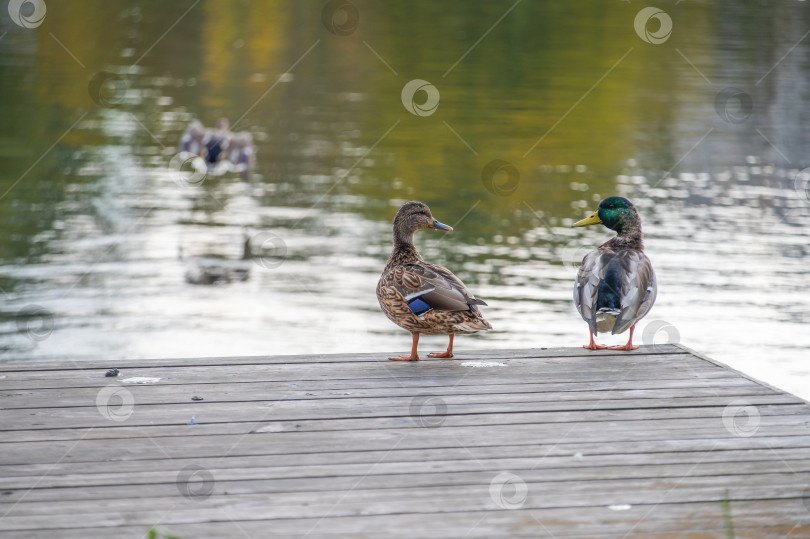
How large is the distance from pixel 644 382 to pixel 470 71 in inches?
970

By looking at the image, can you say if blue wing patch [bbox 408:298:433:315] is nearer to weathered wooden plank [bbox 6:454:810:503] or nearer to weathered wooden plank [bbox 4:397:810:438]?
weathered wooden plank [bbox 4:397:810:438]

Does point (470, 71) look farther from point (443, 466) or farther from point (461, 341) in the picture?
point (443, 466)

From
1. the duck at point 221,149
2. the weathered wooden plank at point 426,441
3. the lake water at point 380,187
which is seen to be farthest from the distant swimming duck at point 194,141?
the weathered wooden plank at point 426,441

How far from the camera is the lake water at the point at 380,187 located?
10.9 meters

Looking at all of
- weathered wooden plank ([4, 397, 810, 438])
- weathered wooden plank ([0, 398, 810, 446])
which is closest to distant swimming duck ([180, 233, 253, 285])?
weathered wooden plank ([4, 397, 810, 438])

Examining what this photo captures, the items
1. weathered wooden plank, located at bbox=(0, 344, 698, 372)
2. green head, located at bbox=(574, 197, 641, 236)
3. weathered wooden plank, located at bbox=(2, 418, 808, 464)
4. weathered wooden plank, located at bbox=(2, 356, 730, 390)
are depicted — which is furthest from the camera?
green head, located at bbox=(574, 197, 641, 236)

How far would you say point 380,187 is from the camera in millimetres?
16234

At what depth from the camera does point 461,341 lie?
10.9 m

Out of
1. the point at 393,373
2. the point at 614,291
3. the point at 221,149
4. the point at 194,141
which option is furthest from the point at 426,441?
the point at 194,141

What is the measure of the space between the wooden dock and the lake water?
Result: 38.5 inches

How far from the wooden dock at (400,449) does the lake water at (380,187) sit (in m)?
0.98

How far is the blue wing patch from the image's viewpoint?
17.8 feet

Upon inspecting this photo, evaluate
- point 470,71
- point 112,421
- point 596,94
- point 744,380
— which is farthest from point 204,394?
point 470,71

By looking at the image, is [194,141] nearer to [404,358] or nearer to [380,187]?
[380,187]
